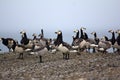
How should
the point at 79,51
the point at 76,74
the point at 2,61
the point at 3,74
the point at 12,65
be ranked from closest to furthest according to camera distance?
the point at 76,74 < the point at 3,74 < the point at 12,65 < the point at 2,61 < the point at 79,51

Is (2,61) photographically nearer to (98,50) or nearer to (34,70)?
(34,70)

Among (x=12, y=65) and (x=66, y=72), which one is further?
(x=12, y=65)

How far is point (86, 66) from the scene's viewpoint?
2006 cm

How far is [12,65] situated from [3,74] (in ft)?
12.8

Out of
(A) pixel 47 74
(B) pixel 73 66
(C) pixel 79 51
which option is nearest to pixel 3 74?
(A) pixel 47 74

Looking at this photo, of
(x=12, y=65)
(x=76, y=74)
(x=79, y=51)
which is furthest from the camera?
(x=79, y=51)

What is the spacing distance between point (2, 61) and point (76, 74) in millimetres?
9661

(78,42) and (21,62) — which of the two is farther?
(78,42)

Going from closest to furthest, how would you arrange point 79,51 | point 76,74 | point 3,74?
A: point 76,74 → point 3,74 → point 79,51

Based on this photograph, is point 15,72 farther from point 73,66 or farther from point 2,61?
point 2,61

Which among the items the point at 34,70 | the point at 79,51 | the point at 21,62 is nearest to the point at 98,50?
the point at 79,51

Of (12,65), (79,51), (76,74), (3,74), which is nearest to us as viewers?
(76,74)

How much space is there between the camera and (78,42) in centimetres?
2959

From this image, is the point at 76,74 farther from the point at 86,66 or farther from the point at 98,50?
the point at 98,50
